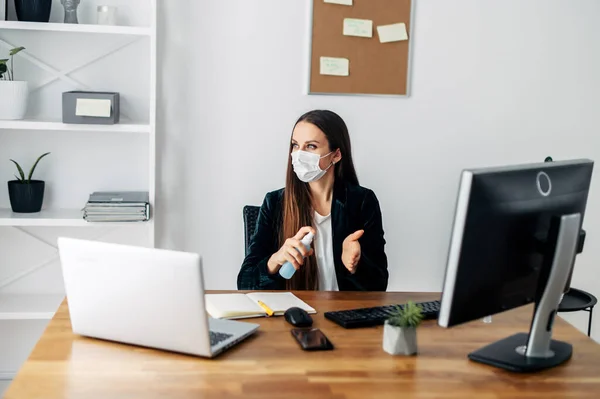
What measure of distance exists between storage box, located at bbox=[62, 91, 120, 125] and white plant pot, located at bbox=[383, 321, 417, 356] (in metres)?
1.62

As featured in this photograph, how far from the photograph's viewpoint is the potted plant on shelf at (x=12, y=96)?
2.98 meters

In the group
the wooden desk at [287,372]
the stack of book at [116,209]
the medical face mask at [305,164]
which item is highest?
the medical face mask at [305,164]

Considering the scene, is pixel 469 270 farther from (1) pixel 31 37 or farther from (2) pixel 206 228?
(1) pixel 31 37

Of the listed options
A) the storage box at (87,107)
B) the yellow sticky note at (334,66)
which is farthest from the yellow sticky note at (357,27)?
the storage box at (87,107)

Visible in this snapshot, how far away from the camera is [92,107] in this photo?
9.84ft

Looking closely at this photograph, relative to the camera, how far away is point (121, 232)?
3.39 meters

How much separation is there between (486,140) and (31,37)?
2.02 metres

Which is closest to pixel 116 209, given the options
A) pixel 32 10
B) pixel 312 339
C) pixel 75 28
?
pixel 75 28

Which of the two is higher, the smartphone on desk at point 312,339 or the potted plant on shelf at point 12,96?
the potted plant on shelf at point 12,96

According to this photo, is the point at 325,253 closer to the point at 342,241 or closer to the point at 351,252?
the point at 342,241

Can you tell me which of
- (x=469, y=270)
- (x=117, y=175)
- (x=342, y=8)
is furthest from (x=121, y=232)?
(x=469, y=270)

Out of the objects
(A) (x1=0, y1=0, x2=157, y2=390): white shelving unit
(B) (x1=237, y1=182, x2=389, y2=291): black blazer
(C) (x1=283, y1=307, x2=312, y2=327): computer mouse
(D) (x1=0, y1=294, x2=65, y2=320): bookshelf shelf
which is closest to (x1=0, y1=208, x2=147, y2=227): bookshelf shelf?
(A) (x1=0, y1=0, x2=157, y2=390): white shelving unit

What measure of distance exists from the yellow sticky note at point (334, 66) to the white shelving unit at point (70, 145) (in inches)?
29.4

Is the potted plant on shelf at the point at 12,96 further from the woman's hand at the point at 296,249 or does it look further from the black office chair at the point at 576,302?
the black office chair at the point at 576,302
